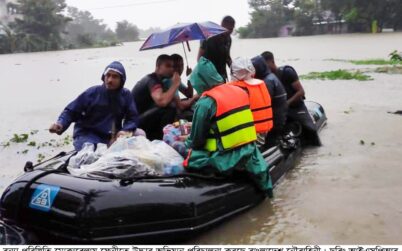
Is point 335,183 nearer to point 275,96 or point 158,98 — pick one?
point 275,96

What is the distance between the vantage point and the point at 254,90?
181 inches

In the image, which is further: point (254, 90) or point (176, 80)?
point (176, 80)

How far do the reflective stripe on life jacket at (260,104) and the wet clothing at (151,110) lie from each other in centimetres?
95

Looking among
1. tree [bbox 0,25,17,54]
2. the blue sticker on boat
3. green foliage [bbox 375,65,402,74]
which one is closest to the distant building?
tree [bbox 0,25,17,54]

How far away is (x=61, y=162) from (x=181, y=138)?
1.11m

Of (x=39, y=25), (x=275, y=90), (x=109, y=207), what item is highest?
(x=39, y=25)

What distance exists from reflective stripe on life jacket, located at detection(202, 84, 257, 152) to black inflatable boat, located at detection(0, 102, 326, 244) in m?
0.32

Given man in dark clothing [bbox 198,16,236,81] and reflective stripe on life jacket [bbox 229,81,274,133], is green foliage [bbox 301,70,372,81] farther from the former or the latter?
reflective stripe on life jacket [bbox 229,81,274,133]

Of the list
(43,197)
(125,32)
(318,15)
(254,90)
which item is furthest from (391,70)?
(125,32)

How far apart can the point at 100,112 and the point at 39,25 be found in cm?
4759

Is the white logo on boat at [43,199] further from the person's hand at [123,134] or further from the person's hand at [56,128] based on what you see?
the person's hand at [123,134]

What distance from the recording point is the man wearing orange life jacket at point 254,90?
14.2ft

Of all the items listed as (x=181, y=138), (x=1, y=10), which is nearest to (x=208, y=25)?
(x=181, y=138)

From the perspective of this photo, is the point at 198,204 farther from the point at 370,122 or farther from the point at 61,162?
the point at 370,122
